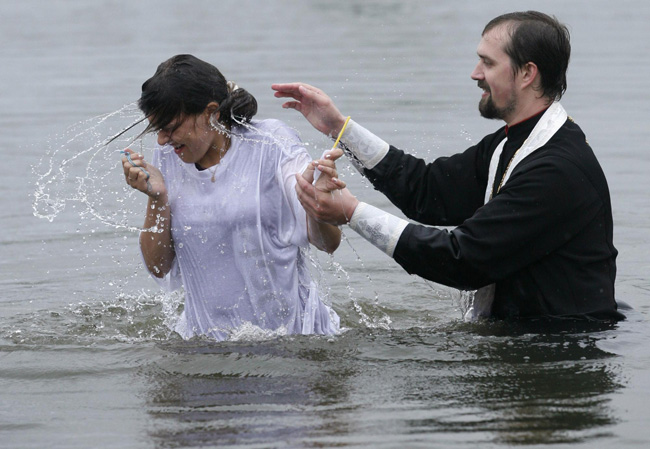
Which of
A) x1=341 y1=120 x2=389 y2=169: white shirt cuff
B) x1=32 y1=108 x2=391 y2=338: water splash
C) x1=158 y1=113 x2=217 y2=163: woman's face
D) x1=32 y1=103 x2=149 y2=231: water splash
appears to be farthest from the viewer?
x1=32 y1=103 x2=149 y2=231: water splash

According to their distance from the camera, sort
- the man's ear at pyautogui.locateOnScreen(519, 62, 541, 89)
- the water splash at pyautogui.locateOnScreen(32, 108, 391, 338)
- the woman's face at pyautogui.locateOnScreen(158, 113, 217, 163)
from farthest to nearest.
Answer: the water splash at pyautogui.locateOnScreen(32, 108, 391, 338), the man's ear at pyautogui.locateOnScreen(519, 62, 541, 89), the woman's face at pyautogui.locateOnScreen(158, 113, 217, 163)

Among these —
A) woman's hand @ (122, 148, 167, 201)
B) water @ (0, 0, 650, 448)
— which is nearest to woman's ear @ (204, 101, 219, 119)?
woman's hand @ (122, 148, 167, 201)

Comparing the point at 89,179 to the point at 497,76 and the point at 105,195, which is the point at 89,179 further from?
the point at 497,76

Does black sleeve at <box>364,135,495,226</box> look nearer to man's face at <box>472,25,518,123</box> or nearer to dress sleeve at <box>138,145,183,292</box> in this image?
man's face at <box>472,25,518,123</box>

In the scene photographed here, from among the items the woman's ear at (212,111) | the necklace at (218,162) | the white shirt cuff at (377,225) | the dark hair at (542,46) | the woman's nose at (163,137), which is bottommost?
the white shirt cuff at (377,225)

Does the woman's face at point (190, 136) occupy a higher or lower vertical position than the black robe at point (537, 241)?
higher

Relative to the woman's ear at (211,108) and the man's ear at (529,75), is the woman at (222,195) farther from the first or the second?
the man's ear at (529,75)

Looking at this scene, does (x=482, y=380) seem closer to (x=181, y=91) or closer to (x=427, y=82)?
(x=181, y=91)

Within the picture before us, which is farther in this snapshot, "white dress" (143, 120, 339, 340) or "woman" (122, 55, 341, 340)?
"white dress" (143, 120, 339, 340)

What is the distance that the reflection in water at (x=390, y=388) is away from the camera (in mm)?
4715

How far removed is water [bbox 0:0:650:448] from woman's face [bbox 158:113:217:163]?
112 centimetres

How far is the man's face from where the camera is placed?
19.4 ft

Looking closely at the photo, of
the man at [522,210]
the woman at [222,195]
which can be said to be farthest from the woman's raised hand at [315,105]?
the woman at [222,195]

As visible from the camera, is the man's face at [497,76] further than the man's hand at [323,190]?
Yes
